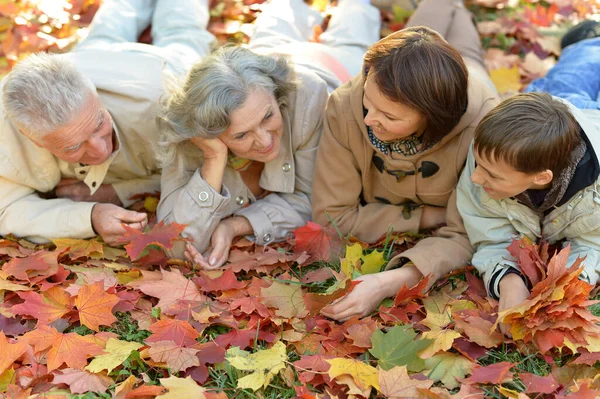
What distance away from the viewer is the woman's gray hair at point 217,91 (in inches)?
104

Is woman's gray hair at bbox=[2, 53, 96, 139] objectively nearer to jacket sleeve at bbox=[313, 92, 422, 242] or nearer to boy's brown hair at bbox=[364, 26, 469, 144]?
jacket sleeve at bbox=[313, 92, 422, 242]

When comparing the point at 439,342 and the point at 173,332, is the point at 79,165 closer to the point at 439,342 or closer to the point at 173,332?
the point at 173,332

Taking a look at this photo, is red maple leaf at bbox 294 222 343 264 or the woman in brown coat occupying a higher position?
the woman in brown coat

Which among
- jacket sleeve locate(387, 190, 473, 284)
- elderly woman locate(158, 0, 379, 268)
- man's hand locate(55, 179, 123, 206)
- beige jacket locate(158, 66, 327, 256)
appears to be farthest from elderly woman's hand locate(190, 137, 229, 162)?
jacket sleeve locate(387, 190, 473, 284)

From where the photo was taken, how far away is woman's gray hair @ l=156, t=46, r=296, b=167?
265 cm

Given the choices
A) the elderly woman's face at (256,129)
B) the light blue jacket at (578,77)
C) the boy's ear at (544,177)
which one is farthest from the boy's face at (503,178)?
the light blue jacket at (578,77)

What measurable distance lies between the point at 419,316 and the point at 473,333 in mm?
268

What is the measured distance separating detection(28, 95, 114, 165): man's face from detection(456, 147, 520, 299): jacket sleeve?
1545 millimetres

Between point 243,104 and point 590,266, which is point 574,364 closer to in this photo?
point 590,266

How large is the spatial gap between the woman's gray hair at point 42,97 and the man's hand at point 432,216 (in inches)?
61.2

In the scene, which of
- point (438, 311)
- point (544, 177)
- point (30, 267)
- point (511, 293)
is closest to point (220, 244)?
point (30, 267)

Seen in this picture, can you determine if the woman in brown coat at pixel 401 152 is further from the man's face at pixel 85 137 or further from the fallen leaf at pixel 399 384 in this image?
the man's face at pixel 85 137

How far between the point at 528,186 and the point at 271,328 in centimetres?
108

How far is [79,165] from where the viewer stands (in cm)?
310
